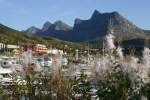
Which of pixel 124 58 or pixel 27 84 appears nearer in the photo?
pixel 124 58

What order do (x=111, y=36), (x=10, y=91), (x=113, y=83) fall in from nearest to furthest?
(x=113, y=83), (x=111, y=36), (x=10, y=91)

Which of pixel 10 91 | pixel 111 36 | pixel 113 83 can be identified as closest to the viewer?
pixel 113 83

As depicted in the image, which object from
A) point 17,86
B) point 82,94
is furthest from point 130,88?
point 17,86

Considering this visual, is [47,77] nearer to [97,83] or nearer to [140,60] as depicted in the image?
[97,83]

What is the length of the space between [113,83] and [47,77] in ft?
5.45

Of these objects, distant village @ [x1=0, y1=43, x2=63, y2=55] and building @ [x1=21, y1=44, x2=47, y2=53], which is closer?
distant village @ [x1=0, y1=43, x2=63, y2=55]

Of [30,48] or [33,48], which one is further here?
[33,48]

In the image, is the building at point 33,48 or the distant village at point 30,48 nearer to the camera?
the distant village at point 30,48

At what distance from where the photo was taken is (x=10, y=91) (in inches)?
433

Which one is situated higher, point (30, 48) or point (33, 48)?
point (33, 48)

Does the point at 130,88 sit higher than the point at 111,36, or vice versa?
the point at 111,36

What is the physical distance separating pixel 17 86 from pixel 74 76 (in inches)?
55.2

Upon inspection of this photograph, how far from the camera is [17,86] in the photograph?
10844 mm

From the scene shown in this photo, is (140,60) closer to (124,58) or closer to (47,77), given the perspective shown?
(124,58)
